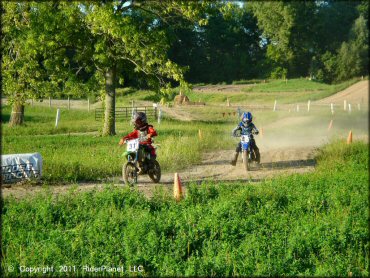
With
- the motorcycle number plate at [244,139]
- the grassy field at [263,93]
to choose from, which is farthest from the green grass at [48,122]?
the motorcycle number plate at [244,139]

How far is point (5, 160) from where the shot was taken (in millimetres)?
13359

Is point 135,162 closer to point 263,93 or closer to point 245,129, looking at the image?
point 245,129

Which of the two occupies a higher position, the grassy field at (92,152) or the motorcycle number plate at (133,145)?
the motorcycle number plate at (133,145)

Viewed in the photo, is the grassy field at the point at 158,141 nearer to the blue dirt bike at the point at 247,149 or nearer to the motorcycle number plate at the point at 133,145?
the motorcycle number plate at the point at 133,145

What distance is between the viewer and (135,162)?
1374 cm

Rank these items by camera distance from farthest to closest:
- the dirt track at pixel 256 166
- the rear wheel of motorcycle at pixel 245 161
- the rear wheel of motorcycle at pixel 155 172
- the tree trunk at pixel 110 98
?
the tree trunk at pixel 110 98 < the rear wheel of motorcycle at pixel 245 161 < the rear wheel of motorcycle at pixel 155 172 < the dirt track at pixel 256 166

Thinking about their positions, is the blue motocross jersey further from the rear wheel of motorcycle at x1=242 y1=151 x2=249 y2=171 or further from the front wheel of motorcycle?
the front wheel of motorcycle

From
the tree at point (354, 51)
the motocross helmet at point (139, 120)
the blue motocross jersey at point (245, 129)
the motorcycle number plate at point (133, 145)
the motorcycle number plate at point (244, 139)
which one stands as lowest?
the motorcycle number plate at point (244, 139)

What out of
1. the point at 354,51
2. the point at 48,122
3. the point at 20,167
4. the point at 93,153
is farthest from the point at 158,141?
the point at 48,122

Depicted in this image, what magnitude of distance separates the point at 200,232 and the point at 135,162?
534 cm

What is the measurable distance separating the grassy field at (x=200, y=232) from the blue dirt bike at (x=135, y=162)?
2086 millimetres

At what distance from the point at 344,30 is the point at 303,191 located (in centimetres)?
342

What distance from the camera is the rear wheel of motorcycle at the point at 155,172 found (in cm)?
1407

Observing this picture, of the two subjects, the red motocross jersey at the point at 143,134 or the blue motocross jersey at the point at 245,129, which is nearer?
the red motocross jersey at the point at 143,134
